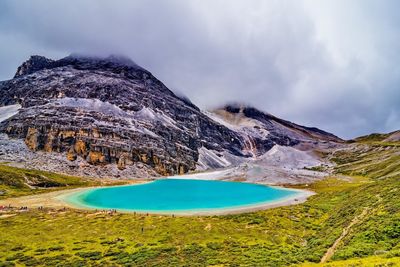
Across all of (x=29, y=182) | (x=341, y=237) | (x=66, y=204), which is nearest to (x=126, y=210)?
(x=66, y=204)

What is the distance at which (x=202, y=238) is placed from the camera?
62344 millimetres

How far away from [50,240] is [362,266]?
54.6 metres

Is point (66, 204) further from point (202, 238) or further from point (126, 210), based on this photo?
point (202, 238)

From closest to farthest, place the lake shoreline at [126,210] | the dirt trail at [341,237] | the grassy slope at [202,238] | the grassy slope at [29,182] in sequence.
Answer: the dirt trail at [341,237]
the grassy slope at [202,238]
the lake shoreline at [126,210]
the grassy slope at [29,182]

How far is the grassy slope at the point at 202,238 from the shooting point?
1864 inches

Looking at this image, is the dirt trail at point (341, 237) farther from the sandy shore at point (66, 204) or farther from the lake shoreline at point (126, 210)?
the sandy shore at point (66, 204)

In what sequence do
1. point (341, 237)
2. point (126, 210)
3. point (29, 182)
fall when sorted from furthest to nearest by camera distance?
1. point (29, 182)
2. point (126, 210)
3. point (341, 237)

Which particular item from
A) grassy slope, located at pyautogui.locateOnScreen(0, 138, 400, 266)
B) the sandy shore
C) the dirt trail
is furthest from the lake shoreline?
the dirt trail

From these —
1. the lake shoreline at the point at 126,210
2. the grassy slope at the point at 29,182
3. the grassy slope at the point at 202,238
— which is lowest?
the grassy slope at the point at 202,238

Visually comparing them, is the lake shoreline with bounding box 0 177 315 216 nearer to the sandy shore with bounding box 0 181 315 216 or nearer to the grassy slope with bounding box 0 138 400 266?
the sandy shore with bounding box 0 181 315 216

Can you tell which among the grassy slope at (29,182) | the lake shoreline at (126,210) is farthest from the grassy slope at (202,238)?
the grassy slope at (29,182)

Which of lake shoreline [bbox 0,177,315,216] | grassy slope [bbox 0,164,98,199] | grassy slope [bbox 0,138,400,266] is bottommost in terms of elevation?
grassy slope [bbox 0,138,400,266]

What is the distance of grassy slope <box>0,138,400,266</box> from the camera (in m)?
47.3

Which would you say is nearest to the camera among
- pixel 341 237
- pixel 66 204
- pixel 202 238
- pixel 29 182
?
pixel 341 237
